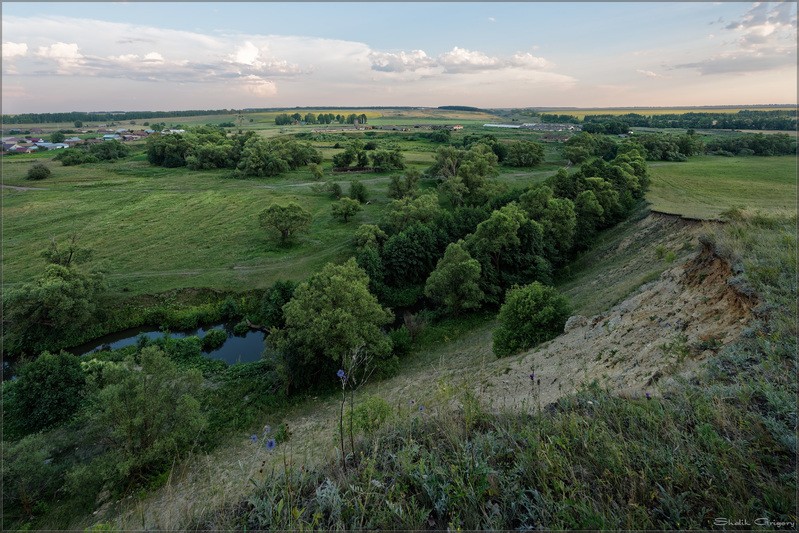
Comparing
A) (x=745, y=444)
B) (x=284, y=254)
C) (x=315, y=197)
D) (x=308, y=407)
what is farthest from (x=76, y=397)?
(x=315, y=197)

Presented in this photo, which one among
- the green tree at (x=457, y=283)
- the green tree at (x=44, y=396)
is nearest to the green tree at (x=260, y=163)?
the green tree at (x=457, y=283)

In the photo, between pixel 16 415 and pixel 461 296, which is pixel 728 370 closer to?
pixel 461 296

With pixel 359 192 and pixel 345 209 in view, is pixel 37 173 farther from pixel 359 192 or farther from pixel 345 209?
pixel 345 209

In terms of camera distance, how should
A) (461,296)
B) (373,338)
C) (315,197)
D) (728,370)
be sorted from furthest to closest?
(315,197), (461,296), (373,338), (728,370)

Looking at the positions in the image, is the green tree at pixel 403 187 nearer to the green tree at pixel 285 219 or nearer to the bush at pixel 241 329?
the green tree at pixel 285 219

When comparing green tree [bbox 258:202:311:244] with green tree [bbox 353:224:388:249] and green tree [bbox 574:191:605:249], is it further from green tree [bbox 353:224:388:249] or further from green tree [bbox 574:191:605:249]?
green tree [bbox 574:191:605:249]

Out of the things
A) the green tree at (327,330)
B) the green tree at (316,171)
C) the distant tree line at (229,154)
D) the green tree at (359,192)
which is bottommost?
the green tree at (327,330)

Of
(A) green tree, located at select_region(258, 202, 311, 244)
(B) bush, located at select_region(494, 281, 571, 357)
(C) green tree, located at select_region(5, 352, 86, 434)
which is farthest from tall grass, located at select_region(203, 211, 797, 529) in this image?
(A) green tree, located at select_region(258, 202, 311, 244)
